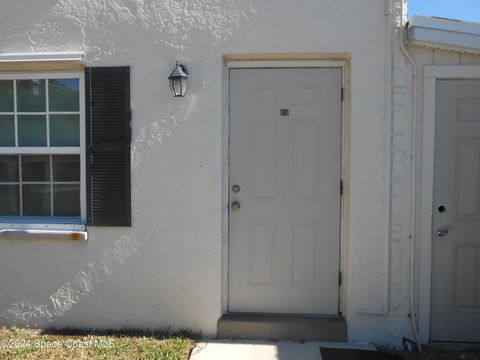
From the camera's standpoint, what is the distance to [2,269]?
14.4 ft

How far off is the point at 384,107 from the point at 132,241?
8.71ft

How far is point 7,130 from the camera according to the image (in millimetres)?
4426

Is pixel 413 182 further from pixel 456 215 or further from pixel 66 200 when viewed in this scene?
pixel 66 200

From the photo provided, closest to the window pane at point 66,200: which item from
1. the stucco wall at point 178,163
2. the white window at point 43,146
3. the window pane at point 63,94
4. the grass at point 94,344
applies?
the white window at point 43,146

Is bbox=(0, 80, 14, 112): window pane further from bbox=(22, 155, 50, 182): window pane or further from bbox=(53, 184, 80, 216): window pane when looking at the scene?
bbox=(53, 184, 80, 216): window pane

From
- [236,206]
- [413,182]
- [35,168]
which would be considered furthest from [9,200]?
[413,182]

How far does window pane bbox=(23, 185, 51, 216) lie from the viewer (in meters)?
4.46

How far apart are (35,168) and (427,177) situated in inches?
148

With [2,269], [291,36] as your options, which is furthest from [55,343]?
[291,36]

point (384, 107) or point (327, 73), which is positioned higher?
point (327, 73)

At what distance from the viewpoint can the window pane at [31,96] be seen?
4367 millimetres

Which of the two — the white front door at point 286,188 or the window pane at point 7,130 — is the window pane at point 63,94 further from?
the white front door at point 286,188

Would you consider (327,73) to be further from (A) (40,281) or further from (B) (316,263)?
(A) (40,281)

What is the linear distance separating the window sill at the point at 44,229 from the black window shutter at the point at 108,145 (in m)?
0.17
